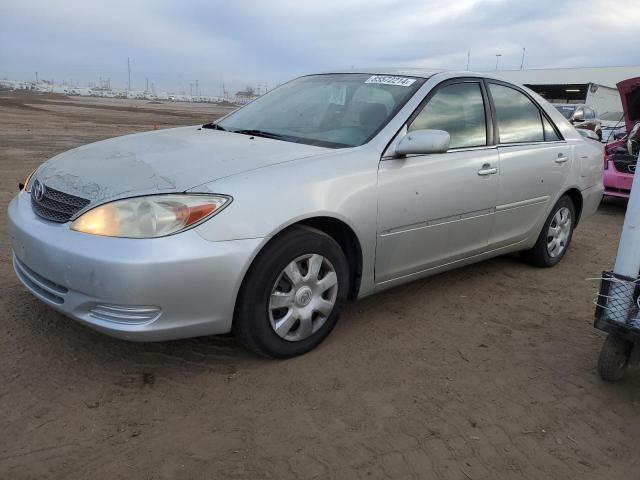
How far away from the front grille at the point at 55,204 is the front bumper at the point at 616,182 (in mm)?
7367

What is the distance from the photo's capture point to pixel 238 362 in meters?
2.93


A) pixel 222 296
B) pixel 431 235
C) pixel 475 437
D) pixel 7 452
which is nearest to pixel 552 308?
pixel 431 235

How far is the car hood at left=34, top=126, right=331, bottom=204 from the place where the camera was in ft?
8.61

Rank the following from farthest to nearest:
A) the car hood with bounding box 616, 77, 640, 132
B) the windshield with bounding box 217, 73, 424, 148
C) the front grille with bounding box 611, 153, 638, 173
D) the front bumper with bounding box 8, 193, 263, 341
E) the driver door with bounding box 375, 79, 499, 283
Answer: the front grille with bounding box 611, 153, 638, 173
the car hood with bounding box 616, 77, 640, 132
the windshield with bounding box 217, 73, 424, 148
the driver door with bounding box 375, 79, 499, 283
the front bumper with bounding box 8, 193, 263, 341

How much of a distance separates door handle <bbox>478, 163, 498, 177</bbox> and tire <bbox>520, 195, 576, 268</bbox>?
1.06 meters

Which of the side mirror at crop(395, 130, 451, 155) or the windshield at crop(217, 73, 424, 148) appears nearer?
the side mirror at crop(395, 130, 451, 155)

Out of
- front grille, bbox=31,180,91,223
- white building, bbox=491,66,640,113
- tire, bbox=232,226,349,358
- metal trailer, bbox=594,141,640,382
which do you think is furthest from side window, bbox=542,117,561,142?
white building, bbox=491,66,640,113

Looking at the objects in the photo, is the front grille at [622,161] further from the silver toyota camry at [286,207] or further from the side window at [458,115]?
the side window at [458,115]

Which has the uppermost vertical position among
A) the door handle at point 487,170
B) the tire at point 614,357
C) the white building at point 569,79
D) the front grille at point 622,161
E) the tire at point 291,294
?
the white building at point 569,79

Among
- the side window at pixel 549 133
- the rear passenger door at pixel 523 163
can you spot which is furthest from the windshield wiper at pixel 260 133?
the side window at pixel 549 133

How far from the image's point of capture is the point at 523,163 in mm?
4121

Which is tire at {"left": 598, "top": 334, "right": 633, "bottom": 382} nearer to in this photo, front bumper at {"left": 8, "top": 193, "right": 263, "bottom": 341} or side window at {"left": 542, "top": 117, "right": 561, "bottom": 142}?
front bumper at {"left": 8, "top": 193, "right": 263, "bottom": 341}

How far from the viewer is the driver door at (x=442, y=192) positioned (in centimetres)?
322

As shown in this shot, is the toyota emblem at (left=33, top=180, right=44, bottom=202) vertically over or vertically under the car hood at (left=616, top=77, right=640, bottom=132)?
under
